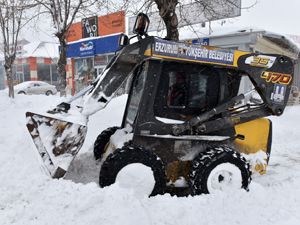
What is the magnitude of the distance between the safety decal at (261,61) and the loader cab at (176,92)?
0.25 metres

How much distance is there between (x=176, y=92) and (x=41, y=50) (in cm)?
3668

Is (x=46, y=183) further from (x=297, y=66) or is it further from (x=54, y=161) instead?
(x=297, y=66)

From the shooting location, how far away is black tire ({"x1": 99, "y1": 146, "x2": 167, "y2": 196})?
3.89 metres

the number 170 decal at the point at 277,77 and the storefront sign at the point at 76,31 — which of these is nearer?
the number 170 decal at the point at 277,77

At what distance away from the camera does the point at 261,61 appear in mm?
4504

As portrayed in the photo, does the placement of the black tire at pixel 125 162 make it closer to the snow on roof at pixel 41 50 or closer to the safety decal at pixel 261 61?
the safety decal at pixel 261 61

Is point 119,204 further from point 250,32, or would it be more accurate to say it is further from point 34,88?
point 34,88

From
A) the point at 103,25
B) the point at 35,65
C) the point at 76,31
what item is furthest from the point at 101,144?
the point at 35,65

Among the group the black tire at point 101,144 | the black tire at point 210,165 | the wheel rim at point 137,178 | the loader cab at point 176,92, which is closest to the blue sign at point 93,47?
the black tire at point 101,144

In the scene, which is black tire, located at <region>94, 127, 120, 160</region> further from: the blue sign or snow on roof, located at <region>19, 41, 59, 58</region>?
snow on roof, located at <region>19, 41, 59, 58</region>

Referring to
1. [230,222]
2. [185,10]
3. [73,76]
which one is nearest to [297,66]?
[185,10]

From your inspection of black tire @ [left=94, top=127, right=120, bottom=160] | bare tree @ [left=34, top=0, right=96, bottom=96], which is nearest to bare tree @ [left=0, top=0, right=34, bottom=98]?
bare tree @ [left=34, top=0, right=96, bottom=96]

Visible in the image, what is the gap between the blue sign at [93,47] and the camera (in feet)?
67.6

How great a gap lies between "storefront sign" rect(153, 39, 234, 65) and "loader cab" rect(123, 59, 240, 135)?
16 centimetres
